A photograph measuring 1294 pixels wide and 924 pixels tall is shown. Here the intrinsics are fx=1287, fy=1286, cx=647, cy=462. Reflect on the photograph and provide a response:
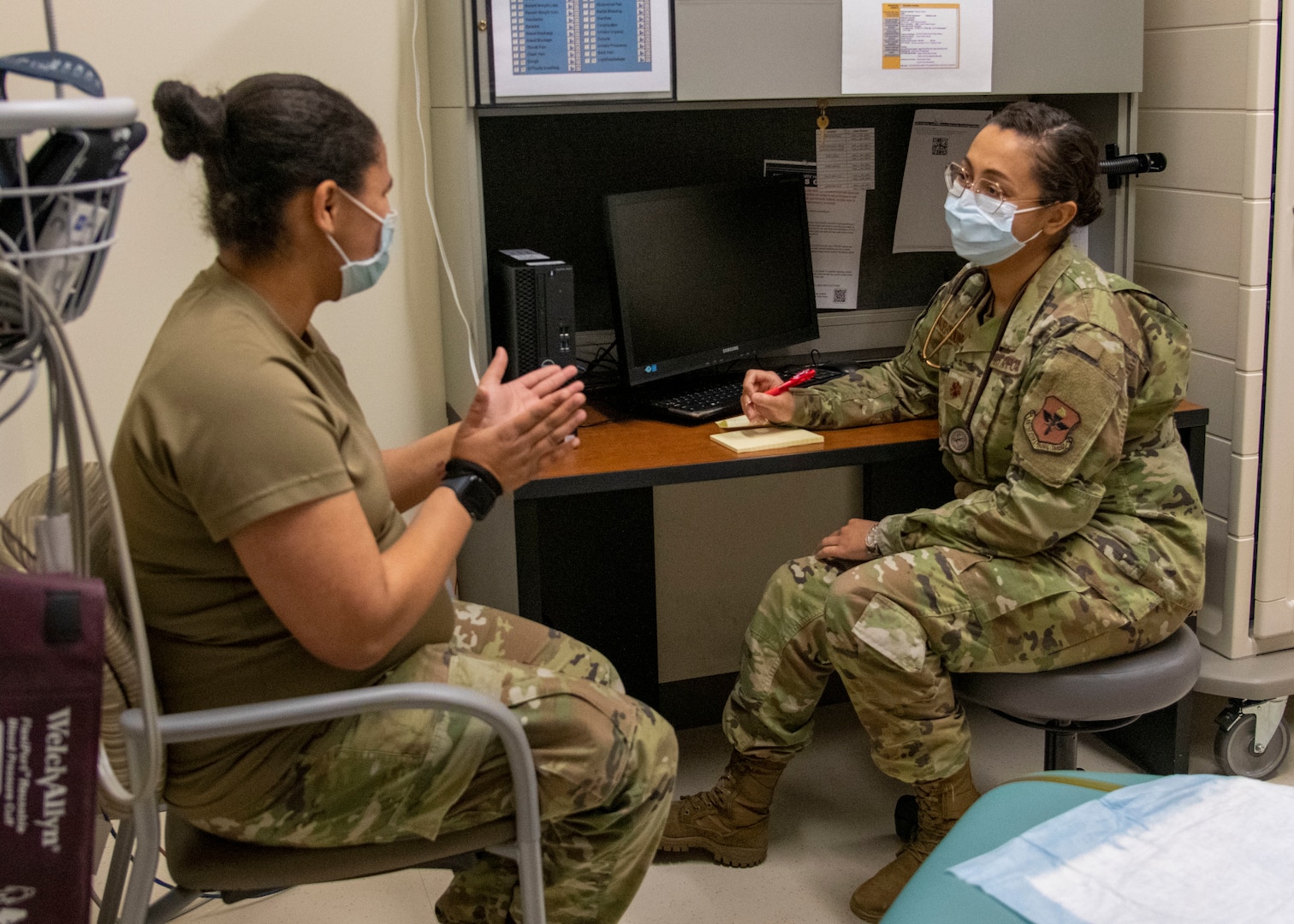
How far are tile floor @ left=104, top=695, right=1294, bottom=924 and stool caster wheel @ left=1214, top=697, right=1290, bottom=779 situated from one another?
4 cm

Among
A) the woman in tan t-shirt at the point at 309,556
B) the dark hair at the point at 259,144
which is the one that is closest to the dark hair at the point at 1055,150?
the woman in tan t-shirt at the point at 309,556

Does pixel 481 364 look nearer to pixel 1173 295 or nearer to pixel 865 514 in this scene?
pixel 865 514

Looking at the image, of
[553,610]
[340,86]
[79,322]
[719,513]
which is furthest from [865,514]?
[79,322]

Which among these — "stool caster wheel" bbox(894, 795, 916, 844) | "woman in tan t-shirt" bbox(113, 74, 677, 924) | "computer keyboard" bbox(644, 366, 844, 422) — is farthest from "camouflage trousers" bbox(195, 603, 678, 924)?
"stool caster wheel" bbox(894, 795, 916, 844)

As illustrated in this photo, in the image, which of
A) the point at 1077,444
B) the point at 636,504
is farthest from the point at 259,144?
the point at 636,504

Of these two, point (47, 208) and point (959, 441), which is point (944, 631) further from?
point (47, 208)

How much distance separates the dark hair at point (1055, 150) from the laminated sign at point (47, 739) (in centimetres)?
148

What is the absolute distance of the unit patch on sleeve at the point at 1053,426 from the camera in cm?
179

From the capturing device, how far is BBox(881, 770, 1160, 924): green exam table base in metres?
0.93

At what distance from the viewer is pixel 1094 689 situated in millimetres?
1815

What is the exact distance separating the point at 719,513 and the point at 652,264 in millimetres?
606

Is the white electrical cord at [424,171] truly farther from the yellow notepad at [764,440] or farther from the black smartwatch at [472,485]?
the black smartwatch at [472,485]

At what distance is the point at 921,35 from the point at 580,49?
0.58 m

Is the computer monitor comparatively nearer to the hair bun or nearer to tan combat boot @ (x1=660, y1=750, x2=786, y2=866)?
tan combat boot @ (x1=660, y1=750, x2=786, y2=866)
